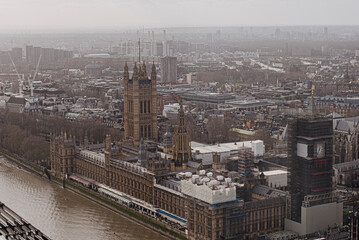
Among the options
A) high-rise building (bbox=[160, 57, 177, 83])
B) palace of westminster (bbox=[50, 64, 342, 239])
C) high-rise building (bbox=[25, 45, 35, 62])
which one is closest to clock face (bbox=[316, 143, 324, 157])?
palace of westminster (bbox=[50, 64, 342, 239])

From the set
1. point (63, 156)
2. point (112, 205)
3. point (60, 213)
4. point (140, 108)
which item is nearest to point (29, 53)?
point (140, 108)

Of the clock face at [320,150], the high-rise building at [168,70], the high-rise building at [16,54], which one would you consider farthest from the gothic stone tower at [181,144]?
the high-rise building at [16,54]

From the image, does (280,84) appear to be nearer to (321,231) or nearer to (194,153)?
(194,153)

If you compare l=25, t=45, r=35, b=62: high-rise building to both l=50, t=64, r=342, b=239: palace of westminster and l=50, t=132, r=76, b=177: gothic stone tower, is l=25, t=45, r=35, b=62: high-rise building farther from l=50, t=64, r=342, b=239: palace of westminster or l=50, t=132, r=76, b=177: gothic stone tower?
l=50, t=132, r=76, b=177: gothic stone tower

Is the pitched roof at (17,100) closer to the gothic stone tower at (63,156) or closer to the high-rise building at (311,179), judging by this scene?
the gothic stone tower at (63,156)

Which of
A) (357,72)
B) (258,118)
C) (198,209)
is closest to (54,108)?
(258,118)

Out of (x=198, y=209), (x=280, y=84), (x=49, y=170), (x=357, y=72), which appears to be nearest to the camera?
(x=198, y=209)
